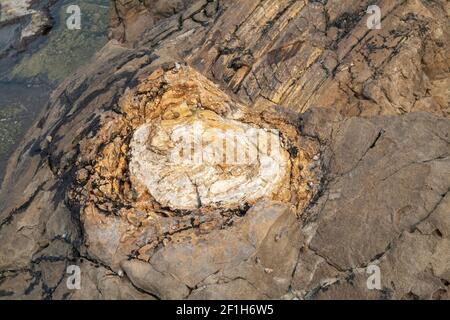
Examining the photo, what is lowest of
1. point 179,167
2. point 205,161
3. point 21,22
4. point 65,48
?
point 21,22

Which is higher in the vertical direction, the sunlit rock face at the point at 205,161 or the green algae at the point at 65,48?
the sunlit rock face at the point at 205,161

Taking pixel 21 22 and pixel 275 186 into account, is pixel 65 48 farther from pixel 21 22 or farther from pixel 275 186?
pixel 275 186

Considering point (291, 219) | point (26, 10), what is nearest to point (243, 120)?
point (291, 219)

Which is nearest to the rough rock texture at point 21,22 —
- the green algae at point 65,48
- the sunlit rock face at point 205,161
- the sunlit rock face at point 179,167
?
the green algae at point 65,48

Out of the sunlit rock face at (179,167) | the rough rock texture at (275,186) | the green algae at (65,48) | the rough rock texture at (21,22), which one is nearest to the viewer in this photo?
the rough rock texture at (275,186)

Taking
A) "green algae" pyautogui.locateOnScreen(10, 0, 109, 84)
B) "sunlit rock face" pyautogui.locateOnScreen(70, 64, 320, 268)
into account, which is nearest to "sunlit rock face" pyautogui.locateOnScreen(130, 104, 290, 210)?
"sunlit rock face" pyautogui.locateOnScreen(70, 64, 320, 268)

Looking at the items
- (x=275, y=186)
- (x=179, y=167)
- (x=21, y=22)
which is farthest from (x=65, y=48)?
(x=275, y=186)

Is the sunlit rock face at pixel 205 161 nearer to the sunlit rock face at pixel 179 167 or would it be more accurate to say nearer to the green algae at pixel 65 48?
the sunlit rock face at pixel 179 167

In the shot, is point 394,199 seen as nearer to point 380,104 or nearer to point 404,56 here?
point 380,104
